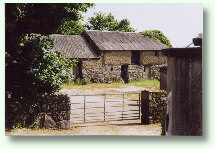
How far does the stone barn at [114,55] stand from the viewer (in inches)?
210

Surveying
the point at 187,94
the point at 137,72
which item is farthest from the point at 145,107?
the point at 187,94

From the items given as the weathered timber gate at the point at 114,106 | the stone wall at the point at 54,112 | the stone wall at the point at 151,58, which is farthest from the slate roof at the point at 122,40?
the stone wall at the point at 54,112

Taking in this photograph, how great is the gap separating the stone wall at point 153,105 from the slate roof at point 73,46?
1.52 m

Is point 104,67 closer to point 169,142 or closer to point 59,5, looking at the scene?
point 59,5

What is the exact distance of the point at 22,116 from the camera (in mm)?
5137

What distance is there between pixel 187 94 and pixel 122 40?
2278 mm

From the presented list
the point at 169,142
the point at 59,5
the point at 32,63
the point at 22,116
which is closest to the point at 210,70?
the point at 169,142

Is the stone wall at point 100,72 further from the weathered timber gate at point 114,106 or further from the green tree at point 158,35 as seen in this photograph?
the green tree at point 158,35

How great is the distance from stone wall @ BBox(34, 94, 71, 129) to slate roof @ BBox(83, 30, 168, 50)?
1484 millimetres

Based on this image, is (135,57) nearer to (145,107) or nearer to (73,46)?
(145,107)

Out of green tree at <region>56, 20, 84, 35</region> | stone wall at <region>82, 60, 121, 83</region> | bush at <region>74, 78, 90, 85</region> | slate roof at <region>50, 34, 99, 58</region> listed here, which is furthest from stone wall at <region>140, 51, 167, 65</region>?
green tree at <region>56, 20, 84, 35</region>

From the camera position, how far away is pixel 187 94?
14.1ft

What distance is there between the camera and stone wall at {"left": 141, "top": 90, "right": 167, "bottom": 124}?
19.1ft

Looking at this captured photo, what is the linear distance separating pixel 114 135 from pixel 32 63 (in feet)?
6.82
